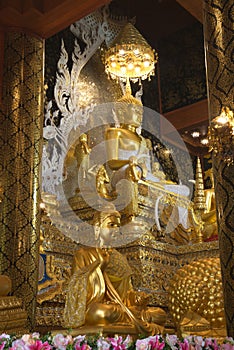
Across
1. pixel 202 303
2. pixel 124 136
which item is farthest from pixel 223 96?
pixel 124 136

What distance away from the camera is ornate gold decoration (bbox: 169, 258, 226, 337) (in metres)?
3.14

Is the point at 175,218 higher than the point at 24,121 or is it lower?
lower

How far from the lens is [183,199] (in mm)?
6969

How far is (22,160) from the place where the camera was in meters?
4.62

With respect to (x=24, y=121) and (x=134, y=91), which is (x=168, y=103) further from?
(x=24, y=121)

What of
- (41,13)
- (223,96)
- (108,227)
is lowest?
(108,227)

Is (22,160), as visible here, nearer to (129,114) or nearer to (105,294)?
(105,294)

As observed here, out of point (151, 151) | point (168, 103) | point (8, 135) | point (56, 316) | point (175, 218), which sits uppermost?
point (168, 103)

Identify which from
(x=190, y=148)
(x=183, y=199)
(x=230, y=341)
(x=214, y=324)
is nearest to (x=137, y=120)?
(x=183, y=199)

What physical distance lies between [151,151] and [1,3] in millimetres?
4245

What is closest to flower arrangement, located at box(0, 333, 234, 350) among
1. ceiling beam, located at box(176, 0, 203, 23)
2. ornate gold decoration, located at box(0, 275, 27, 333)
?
ornate gold decoration, located at box(0, 275, 27, 333)

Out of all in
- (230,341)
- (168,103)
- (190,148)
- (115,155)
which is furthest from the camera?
(190,148)

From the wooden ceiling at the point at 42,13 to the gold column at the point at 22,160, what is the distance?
115mm

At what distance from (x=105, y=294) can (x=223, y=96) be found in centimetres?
182
